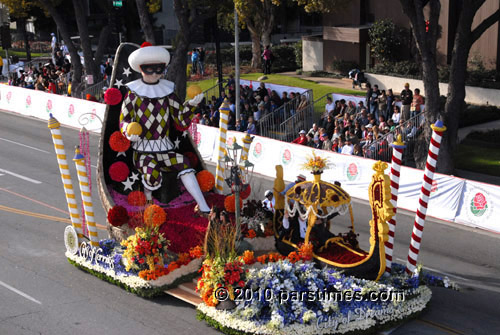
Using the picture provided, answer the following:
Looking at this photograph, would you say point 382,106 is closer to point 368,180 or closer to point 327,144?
point 327,144

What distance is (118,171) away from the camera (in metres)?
15.8

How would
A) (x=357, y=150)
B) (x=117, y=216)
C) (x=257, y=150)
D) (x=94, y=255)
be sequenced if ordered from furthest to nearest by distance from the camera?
(x=257, y=150)
(x=357, y=150)
(x=94, y=255)
(x=117, y=216)

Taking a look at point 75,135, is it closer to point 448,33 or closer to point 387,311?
point 448,33

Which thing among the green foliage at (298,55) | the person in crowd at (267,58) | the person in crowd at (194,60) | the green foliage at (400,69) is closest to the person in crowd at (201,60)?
the person in crowd at (194,60)

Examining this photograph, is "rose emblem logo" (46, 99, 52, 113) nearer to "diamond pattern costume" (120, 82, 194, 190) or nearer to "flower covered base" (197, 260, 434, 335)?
"diamond pattern costume" (120, 82, 194, 190)

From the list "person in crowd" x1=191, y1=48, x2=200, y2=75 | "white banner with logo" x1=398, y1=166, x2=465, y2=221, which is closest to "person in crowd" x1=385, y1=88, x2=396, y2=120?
"white banner with logo" x1=398, y1=166, x2=465, y2=221

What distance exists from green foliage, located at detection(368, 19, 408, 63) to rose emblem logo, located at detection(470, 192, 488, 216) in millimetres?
18159

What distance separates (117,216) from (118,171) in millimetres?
1226

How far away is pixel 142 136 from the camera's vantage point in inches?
612

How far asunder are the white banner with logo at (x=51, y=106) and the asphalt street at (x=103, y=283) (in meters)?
7.85

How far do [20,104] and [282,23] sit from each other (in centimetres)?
2816

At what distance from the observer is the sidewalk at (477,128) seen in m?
27.6

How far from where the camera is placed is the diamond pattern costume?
15.4m

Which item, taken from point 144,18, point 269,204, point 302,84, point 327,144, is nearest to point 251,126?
point 327,144
